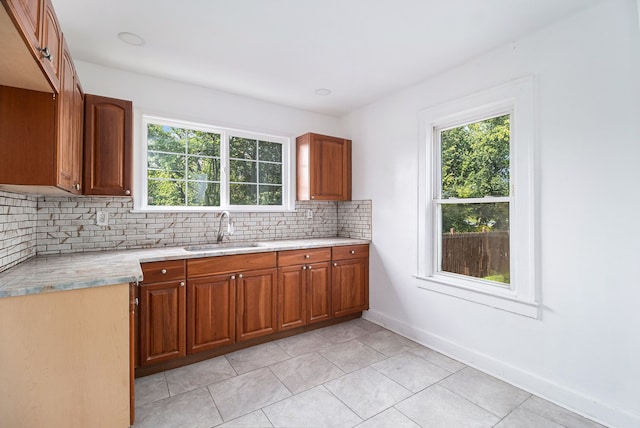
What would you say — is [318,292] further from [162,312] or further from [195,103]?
[195,103]

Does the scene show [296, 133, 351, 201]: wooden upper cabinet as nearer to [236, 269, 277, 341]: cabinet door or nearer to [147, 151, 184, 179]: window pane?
[236, 269, 277, 341]: cabinet door

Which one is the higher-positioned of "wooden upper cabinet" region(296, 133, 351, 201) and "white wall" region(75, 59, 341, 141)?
"white wall" region(75, 59, 341, 141)

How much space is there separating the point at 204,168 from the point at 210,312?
150 centimetres

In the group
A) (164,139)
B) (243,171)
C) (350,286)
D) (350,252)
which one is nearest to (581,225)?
(350,252)

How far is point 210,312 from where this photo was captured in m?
2.59

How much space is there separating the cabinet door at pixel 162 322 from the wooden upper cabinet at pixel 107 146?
0.86 m

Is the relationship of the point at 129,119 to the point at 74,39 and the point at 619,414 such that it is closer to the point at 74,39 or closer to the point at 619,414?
the point at 74,39

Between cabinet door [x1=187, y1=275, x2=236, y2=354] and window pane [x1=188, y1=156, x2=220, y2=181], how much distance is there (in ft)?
3.83

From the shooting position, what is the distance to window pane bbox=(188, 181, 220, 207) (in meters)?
3.16

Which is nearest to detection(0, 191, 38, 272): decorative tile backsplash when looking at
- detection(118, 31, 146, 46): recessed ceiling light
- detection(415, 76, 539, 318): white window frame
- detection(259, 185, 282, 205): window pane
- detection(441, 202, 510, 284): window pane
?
detection(118, 31, 146, 46): recessed ceiling light

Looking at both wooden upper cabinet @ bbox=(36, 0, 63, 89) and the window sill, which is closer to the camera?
wooden upper cabinet @ bbox=(36, 0, 63, 89)

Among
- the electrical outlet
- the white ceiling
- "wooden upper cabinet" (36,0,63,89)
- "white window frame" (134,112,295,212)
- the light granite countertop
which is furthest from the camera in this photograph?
"white window frame" (134,112,295,212)

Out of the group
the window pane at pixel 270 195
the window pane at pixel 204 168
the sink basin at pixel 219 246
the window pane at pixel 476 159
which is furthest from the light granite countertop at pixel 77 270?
the window pane at pixel 476 159

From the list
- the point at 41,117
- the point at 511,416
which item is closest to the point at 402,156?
the point at 511,416
